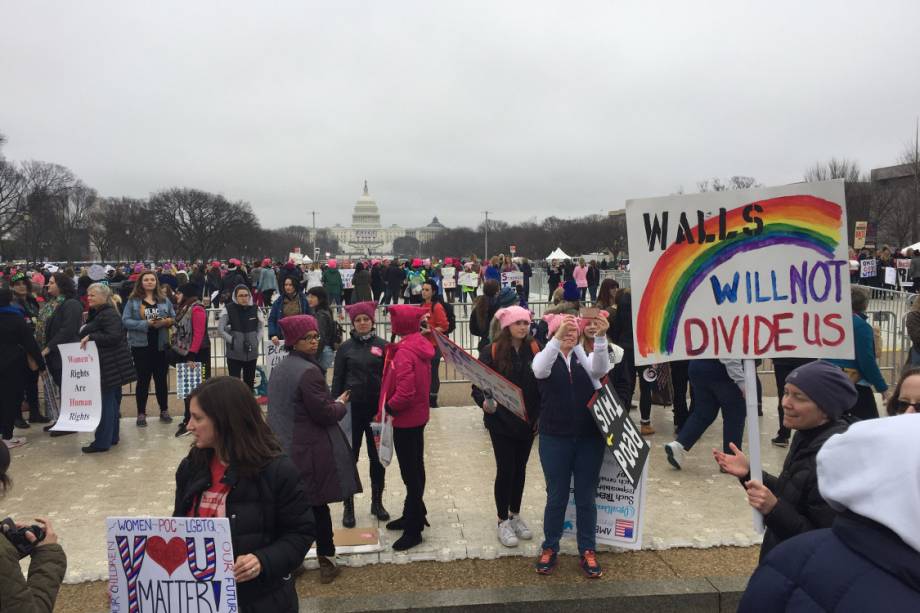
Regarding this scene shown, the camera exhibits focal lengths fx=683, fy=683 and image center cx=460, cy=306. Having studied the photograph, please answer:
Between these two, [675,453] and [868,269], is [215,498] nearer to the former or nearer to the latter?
[675,453]

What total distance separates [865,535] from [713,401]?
5.34m

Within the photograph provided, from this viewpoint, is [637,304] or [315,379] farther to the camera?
[315,379]

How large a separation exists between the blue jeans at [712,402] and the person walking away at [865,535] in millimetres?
5030

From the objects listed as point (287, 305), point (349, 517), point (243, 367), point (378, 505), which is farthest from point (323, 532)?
point (287, 305)

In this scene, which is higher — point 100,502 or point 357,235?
point 357,235

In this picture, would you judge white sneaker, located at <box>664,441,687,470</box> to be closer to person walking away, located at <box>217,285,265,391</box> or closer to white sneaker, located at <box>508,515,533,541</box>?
white sneaker, located at <box>508,515,533,541</box>

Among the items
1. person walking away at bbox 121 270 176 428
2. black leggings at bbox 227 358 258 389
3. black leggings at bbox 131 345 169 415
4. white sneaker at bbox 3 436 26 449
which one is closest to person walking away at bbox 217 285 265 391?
black leggings at bbox 227 358 258 389

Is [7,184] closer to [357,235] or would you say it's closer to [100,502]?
[100,502]

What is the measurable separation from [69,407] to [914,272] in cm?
2344

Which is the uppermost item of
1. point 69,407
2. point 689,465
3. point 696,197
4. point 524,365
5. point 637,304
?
point 696,197

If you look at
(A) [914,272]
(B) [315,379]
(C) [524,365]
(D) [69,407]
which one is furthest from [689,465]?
(A) [914,272]

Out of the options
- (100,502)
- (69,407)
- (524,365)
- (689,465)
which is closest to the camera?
(524,365)

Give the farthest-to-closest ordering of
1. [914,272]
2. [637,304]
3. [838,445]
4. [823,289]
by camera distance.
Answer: [914,272], [637,304], [823,289], [838,445]

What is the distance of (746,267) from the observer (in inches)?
147
